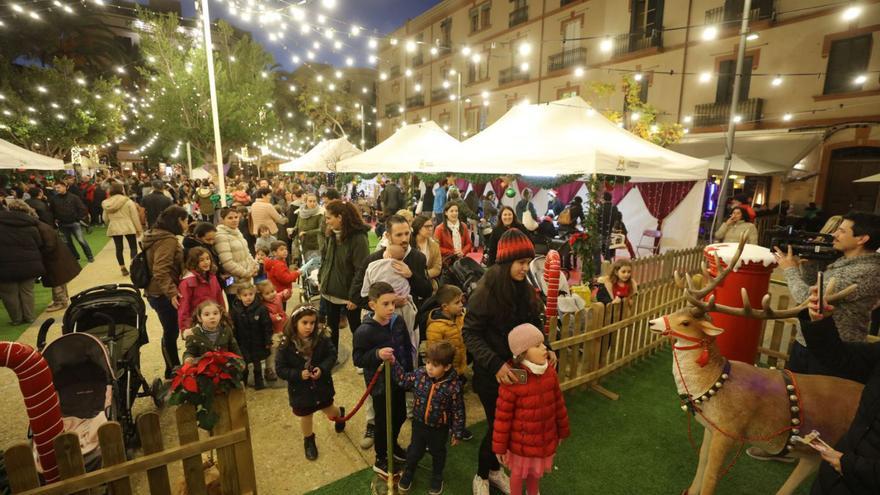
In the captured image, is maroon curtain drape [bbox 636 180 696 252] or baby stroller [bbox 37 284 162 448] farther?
maroon curtain drape [bbox 636 180 696 252]

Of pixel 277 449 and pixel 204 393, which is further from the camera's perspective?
pixel 277 449

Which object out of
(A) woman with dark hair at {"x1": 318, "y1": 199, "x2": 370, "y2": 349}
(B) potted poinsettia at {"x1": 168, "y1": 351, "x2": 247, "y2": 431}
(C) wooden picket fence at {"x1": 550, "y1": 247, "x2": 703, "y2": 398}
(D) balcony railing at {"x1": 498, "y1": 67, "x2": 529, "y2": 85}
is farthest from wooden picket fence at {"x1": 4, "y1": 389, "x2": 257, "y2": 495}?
(D) balcony railing at {"x1": 498, "y1": 67, "x2": 529, "y2": 85}

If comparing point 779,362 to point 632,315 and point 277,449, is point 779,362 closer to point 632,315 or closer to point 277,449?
point 632,315

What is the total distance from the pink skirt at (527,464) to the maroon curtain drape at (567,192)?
473 inches

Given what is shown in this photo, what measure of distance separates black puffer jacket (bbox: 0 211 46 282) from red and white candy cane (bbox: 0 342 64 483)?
547cm

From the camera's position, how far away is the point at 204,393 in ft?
8.23

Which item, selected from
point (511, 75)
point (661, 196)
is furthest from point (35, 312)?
point (511, 75)

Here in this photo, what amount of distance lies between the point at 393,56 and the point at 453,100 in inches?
433

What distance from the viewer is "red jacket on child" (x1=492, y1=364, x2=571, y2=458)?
2516 millimetres

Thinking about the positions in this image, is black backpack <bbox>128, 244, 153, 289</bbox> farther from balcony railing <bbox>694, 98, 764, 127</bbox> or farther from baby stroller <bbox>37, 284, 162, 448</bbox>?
balcony railing <bbox>694, 98, 764, 127</bbox>

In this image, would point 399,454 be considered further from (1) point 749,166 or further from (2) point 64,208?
(1) point 749,166

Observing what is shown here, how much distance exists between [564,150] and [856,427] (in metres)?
4.94

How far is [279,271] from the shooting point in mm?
5645

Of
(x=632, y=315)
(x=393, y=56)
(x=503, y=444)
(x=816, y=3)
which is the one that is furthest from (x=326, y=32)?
(x=393, y=56)
